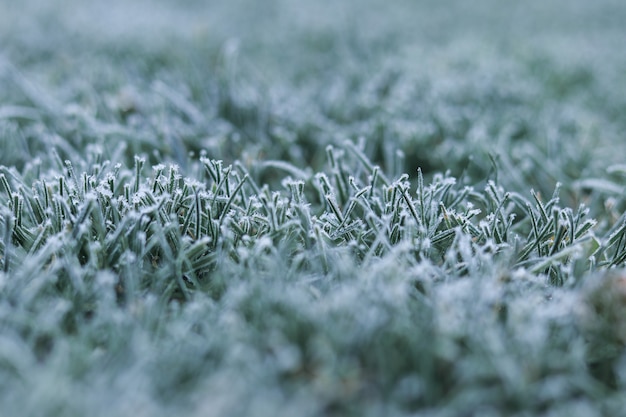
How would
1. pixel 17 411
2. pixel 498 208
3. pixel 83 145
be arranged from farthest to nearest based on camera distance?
pixel 83 145 < pixel 498 208 < pixel 17 411

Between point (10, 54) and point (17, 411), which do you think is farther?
point (10, 54)

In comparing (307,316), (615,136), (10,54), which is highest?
(10,54)

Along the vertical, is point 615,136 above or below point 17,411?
below

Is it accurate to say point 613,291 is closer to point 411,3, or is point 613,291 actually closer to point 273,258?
point 273,258

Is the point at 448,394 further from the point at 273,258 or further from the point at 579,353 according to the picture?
the point at 273,258

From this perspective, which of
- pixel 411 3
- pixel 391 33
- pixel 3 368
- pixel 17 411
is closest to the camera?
pixel 17 411

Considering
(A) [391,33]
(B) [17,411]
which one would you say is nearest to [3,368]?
(B) [17,411]

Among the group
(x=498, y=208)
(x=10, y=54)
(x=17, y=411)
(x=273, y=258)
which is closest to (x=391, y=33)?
(x=10, y=54)
